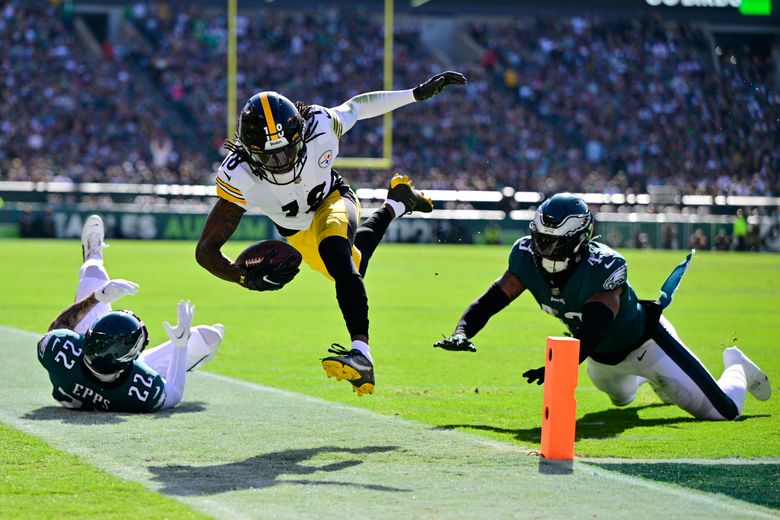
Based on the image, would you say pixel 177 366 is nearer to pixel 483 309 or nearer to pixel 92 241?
pixel 483 309

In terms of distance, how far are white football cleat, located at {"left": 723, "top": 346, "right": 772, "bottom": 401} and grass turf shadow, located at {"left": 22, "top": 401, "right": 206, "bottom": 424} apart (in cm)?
324

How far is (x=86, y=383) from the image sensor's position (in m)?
6.35

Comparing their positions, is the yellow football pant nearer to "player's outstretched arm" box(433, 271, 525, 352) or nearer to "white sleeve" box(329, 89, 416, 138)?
"white sleeve" box(329, 89, 416, 138)

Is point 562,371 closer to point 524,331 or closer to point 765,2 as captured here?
point 524,331

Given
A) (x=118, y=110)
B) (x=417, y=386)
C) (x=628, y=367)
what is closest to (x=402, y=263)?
(x=118, y=110)

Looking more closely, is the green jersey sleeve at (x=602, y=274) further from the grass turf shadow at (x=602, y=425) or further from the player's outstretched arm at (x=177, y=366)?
the player's outstretched arm at (x=177, y=366)

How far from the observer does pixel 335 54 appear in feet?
114

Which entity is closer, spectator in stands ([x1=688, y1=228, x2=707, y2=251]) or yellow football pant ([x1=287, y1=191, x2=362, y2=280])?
yellow football pant ([x1=287, y1=191, x2=362, y2=280])

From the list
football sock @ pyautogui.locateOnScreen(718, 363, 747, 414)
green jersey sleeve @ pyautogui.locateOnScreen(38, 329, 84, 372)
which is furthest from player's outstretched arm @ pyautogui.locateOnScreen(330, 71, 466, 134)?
football sock @ pyautogui.locateOnScreen(718, 363, 747, 414)

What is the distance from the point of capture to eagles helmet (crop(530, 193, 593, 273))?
19.6 feet

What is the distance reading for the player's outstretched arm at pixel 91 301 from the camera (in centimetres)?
711

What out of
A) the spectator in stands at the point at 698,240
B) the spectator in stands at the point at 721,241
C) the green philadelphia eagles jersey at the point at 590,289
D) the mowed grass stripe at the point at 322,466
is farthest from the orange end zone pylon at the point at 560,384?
the spectator in stands at the point at 721,241

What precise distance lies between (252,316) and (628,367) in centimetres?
730

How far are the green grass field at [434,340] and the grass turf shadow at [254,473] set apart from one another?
0.85 feet
